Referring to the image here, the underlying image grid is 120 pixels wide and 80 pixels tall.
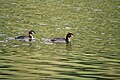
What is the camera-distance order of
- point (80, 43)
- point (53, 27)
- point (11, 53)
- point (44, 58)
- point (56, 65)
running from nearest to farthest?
point (56, 65) → point (44, 58) → point (11, 53) → point (80, 43) → point (53, 27)

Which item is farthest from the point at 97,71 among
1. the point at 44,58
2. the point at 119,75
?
the point at 44,58

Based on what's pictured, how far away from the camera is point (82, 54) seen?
115 feet

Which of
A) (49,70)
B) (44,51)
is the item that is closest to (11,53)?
(44,51)

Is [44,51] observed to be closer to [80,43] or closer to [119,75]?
[80,43]

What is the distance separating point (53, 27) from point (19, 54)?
22.9 metres

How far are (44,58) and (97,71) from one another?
5.87 m

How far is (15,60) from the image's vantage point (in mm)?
30328

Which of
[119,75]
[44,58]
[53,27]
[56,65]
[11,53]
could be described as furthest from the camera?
[53,27]

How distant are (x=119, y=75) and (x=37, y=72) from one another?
4.55m

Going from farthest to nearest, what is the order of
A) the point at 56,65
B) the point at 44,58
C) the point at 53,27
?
1. the point at 53,27
2. the point at 44,58
3. the point at 56,65

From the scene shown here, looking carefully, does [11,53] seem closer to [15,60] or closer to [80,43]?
[15,60]

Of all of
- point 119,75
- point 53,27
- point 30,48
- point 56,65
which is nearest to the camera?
point 119,75

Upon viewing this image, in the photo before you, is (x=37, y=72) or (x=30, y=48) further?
(x=30, y=48)

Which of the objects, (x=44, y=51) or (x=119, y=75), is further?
(x=44, y=51)
